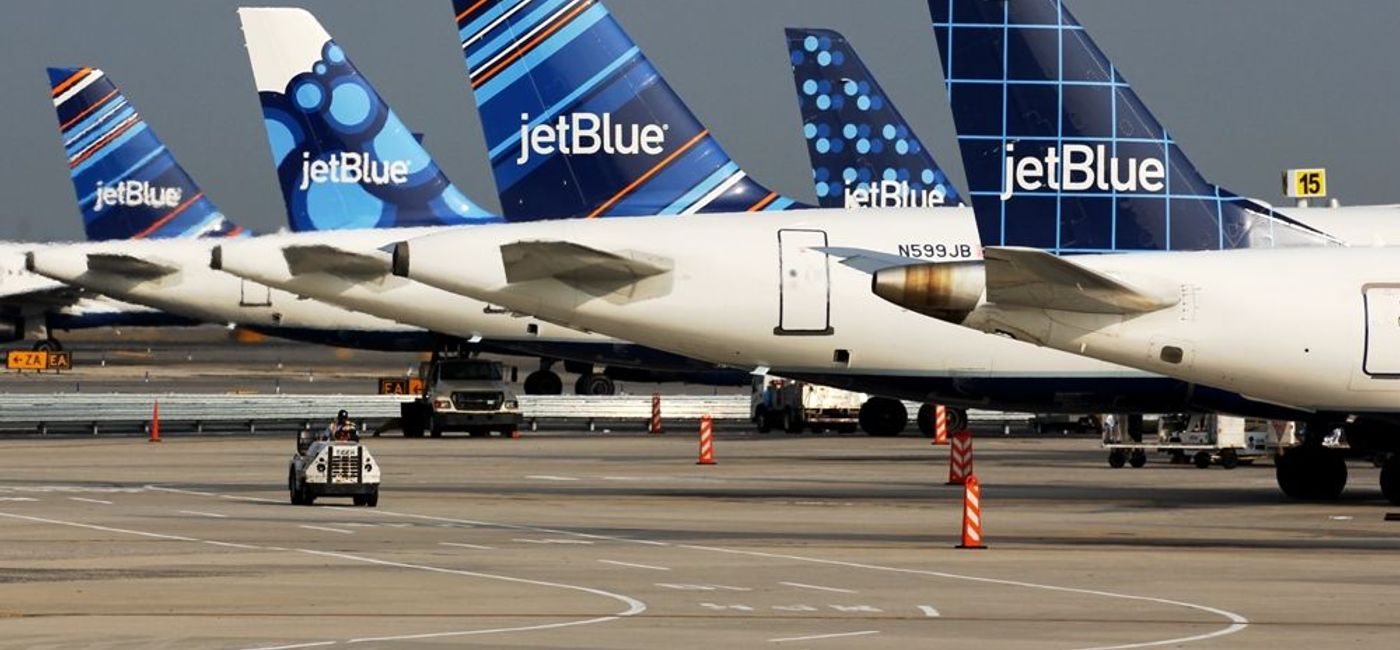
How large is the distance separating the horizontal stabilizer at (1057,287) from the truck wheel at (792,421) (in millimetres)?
36009

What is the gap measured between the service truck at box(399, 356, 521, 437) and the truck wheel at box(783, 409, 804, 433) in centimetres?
753

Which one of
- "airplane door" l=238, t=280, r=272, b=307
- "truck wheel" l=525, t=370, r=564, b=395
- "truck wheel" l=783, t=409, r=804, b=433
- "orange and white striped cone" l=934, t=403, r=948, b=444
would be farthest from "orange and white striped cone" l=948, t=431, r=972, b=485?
"truck wheel" l=525, t=370, r=564, b=395

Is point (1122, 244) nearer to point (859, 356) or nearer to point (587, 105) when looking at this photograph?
point (859, 356)

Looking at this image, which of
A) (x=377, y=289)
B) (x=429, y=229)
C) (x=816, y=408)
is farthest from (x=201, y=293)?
(x=377, y=289)

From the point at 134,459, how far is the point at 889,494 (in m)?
19.7

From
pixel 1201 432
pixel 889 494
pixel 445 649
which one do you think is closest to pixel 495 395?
pixel 1201 432

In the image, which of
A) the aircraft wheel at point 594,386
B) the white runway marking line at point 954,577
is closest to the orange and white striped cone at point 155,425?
the aircraft wheel at point 594,386

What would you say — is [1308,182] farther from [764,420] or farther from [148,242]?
[148,242]

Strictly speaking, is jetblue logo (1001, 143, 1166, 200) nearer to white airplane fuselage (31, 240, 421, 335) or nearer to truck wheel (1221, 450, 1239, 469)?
truck wheel (1221, 450, 1239, 469)

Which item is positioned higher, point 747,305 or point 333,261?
point 333,261

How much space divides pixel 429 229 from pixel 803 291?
17404 mm

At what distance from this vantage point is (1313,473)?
131 feet

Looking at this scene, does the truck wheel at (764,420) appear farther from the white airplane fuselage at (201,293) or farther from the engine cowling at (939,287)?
the engine cowling at (939,287)

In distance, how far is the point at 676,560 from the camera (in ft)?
93.2
